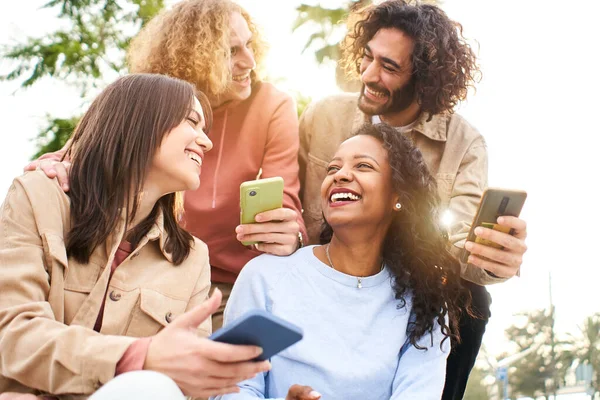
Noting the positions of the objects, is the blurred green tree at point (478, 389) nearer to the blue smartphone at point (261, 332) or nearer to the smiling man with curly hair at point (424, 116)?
the smiling man with curly hair at point (424, 116)

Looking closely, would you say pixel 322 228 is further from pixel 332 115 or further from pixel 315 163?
pixel 332 115

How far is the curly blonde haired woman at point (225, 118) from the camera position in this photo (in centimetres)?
429

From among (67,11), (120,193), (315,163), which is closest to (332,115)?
(315,163)

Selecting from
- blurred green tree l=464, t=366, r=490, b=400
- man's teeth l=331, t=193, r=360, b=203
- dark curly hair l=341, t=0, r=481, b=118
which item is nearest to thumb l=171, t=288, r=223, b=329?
man's teeth l=331, t=193, r=360, b=203

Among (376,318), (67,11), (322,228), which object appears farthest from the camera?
(67,11)

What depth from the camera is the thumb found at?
2217mm

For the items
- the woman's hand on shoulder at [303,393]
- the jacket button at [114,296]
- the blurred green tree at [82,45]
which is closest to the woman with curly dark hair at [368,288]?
the woman's hand on shoulder at [303,393]

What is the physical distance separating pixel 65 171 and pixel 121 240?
0.36 metres

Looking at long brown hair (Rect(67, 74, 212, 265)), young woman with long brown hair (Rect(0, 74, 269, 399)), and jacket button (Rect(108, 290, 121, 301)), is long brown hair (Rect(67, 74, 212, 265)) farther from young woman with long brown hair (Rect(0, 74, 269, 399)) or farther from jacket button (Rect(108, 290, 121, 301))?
jacket button (Rect(108, 290, 121, 301))

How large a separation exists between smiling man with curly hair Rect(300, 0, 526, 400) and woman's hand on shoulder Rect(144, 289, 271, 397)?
6.63 ft

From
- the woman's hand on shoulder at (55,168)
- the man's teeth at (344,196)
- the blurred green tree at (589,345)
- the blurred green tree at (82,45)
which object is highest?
the woman's hand on shoulder at (55,168)

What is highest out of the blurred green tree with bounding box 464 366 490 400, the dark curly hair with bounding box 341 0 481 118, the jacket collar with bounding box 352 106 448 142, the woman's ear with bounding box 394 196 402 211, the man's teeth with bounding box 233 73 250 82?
the dark curly hair with bounding box 341 0 481 118

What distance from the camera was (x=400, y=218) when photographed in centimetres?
386

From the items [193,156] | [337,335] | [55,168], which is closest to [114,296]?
[55,168]
